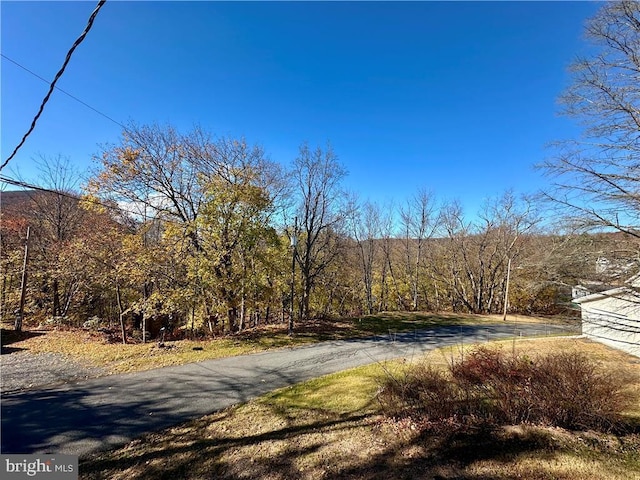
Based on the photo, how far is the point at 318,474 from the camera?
11.0 ft

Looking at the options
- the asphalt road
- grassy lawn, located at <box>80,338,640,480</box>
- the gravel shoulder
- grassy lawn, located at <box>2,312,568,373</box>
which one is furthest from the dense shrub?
the gravel shoulder

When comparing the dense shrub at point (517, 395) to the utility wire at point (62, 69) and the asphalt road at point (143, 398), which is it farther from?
the utility wire at point (62, 69)

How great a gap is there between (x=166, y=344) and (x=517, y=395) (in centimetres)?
949

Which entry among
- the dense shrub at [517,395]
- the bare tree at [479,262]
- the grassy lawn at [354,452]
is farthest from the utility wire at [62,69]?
the bare tree at [479,262]

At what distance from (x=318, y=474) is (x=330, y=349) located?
20.9 ft

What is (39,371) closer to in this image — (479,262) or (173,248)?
(173,248)

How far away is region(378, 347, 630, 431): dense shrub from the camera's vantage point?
388cm

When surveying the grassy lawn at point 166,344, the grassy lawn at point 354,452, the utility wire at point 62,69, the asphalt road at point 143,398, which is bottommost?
the grassy lawn at point 354,452

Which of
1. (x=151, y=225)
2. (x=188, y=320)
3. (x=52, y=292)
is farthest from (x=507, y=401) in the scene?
(x=52, y=292)

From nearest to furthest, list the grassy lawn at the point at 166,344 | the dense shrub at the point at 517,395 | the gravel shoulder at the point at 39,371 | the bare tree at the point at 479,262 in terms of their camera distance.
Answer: the dense shrub at the point at 517,395, the gravel shoulder at the point at 39,371, the grassy lawn at the point at 166,344, the bare tree at the point at 479,262

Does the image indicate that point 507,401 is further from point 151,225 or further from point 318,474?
point 151,225

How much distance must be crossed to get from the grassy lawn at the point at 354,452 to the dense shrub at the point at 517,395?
0.22m

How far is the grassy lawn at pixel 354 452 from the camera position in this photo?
3.24 metres

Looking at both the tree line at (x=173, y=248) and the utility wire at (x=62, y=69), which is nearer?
the utility wire at (x=62, y=69)
